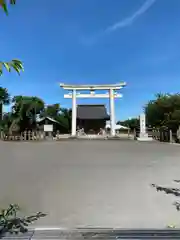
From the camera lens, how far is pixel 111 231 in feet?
11.0

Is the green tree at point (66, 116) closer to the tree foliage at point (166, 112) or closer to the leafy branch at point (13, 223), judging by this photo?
the tree foliage at point (166, 112)

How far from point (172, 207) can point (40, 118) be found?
39.7 m

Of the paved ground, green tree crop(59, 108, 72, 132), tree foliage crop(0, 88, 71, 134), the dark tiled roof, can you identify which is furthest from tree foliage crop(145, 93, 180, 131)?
the paved ground

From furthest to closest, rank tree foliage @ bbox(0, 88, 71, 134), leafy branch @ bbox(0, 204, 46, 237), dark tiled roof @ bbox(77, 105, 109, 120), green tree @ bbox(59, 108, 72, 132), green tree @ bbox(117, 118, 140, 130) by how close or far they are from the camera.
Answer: green tree @ bbox(59, 108, 72, 132)
green tree @ bbox(117, 118, 140, 130)
dark tiled roof @ bbox(77, 105, 109, 120)
tree foliage @ bbox(0, 88, 71, 134)
leafy branch @ bbox(0, 204, 46, 237)

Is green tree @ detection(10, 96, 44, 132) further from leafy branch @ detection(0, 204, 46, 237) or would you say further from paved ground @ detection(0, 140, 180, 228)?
leafy branch @ detection(0, 204, 46, 237)

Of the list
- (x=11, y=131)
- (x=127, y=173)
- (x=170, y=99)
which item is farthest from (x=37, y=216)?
→ (x=11, y=131)

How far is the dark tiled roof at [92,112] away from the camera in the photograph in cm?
5078

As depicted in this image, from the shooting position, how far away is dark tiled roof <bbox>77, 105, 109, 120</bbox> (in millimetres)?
50775

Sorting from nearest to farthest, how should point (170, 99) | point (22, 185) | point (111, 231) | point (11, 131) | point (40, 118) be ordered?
point (111, 231)
point (22, 185)
point (170, 99)
point (11, 131)
point (40, 118)

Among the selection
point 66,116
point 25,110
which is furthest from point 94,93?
point 66,116

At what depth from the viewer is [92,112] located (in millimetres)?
51719

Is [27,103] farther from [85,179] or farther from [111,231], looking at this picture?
[111,231]

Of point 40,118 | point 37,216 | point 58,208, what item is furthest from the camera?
point 40,118

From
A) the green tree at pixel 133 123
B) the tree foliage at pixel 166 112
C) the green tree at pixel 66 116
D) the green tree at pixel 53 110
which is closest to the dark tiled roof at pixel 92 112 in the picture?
the green tree at pixel 66 116
